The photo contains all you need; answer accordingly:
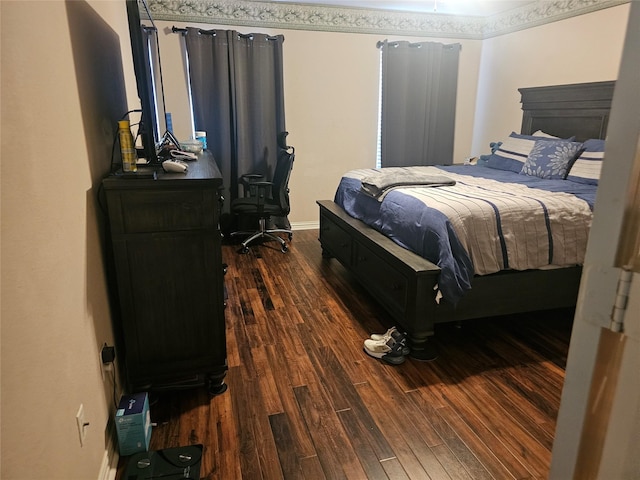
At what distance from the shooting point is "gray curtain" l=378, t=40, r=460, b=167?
4914 millimetres

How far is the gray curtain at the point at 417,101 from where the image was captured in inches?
193

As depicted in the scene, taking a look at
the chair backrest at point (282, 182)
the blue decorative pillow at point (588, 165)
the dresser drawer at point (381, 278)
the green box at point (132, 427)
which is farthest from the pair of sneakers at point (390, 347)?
the chair backrest at point (282, 182)

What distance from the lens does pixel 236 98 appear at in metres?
4.53

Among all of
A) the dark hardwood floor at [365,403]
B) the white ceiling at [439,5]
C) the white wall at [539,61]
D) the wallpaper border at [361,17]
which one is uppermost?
the white ceiling at [439,5]

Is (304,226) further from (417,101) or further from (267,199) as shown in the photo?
(417,101)

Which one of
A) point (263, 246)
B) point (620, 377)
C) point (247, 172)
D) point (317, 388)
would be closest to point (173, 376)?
point (317, 388)

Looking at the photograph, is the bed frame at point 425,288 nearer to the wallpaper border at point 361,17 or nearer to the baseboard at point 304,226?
the baseboard at point 304,226

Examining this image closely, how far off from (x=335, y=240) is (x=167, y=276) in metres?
2.01

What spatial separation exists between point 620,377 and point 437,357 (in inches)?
74.9

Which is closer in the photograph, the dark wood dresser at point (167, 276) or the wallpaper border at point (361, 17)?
the dark wood dresser at point (167, 276)

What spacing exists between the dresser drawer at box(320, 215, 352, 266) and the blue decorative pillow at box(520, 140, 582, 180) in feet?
5.62

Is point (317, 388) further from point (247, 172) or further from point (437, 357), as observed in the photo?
point (247, 172)

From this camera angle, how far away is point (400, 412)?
1954mm

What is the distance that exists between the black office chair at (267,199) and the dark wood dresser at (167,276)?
2164mm
